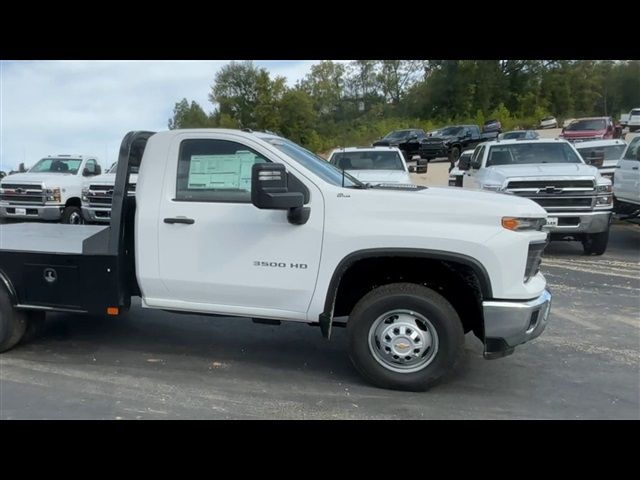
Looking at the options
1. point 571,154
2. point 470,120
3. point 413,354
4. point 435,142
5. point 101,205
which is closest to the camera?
point 413,354

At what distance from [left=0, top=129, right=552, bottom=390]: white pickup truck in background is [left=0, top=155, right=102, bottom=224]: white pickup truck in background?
30.6 feet

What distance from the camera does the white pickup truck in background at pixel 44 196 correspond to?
44.6ft

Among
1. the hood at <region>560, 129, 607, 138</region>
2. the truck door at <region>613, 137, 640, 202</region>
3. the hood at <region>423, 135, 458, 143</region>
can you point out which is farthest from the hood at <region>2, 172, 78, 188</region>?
the hood at <region>560, 129, 607, 138</region>

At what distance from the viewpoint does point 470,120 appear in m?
56.7

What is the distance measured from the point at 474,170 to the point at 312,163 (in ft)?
25.6

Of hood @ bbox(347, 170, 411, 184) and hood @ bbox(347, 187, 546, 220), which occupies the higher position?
hood @ bbox(347, 187, 546, 220)

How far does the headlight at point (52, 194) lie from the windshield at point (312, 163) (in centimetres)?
1036

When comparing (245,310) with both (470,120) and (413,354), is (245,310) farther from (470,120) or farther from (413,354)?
(470,120)

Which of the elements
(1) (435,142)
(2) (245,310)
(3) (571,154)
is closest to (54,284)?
(2) (245,310)

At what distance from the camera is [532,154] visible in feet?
36.2

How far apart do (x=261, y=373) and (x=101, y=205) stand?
9101 millimetres

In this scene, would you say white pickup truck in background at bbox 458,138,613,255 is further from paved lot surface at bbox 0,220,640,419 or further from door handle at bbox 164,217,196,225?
door handle at bbox 164,217,196,225

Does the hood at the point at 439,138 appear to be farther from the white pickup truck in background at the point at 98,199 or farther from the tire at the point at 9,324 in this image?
the tire at the point at 9,324

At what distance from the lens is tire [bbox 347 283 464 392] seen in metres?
4.30
